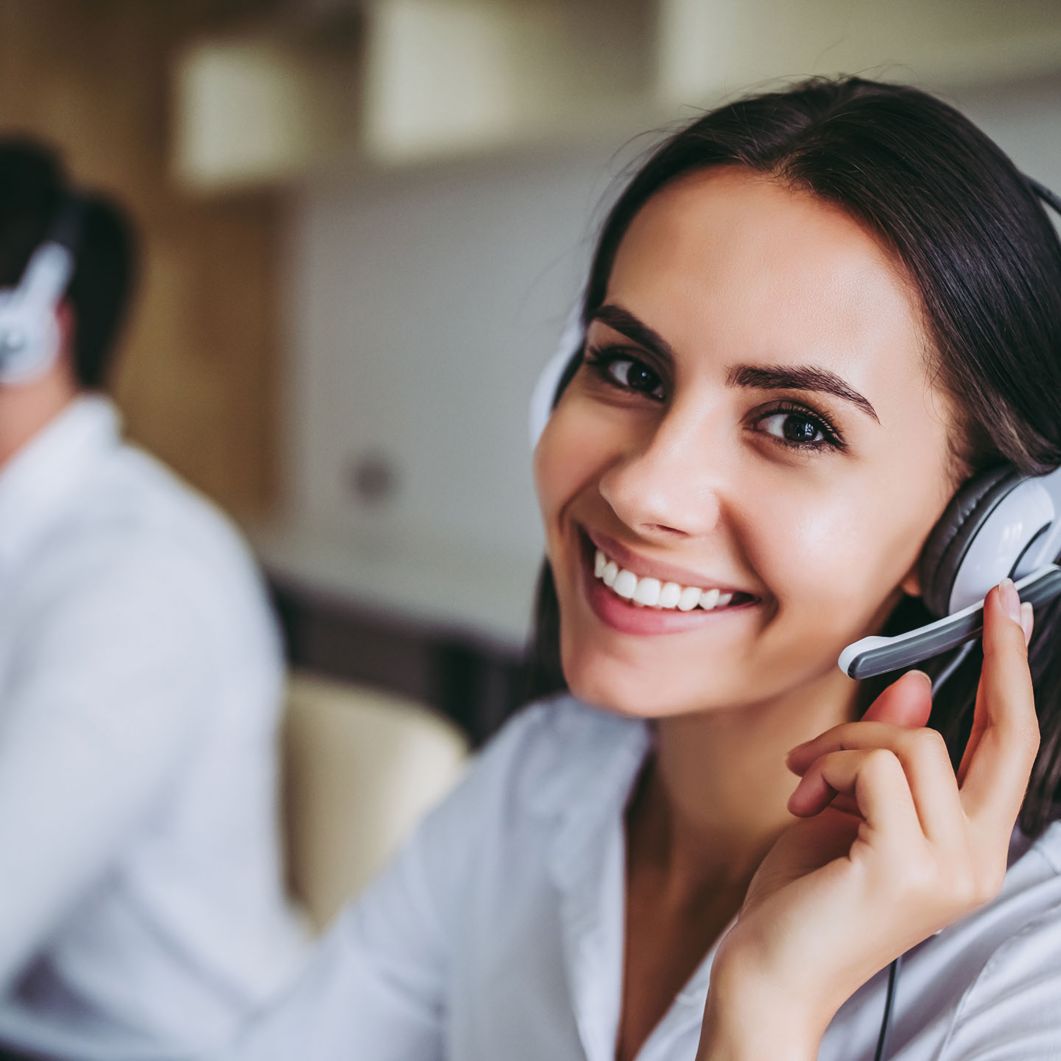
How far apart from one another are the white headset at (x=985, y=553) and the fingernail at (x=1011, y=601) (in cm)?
2

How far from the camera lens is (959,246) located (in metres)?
0.73

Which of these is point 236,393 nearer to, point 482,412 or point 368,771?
point 482,412

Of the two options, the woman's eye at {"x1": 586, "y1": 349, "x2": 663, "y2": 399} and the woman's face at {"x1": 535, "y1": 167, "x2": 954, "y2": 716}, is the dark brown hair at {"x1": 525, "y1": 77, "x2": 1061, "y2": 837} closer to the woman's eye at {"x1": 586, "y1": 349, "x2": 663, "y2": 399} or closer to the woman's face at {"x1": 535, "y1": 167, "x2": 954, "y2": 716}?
the woman's face at {"x1": 535, "y1": 167, "x2": 954, "y2": 716}

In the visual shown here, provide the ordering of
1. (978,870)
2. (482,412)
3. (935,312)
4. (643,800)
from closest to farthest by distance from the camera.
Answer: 1. (978,870)
2. (935,312)
3. (643,800)
4. (482,412)

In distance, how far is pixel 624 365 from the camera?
0.86 m

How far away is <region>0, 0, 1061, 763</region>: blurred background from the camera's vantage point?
2.47 metres

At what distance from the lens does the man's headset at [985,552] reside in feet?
2.35

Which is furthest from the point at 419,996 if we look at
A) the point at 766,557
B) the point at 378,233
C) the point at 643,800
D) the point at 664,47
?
the point at 378,233

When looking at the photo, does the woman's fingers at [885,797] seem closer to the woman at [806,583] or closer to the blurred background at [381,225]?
the woman at [806,583]

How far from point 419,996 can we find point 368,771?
383 millimetres

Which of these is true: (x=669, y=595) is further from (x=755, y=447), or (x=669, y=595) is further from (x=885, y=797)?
(x=885, y=797)

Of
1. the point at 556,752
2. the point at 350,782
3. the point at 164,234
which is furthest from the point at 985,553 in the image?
the point at 164,234

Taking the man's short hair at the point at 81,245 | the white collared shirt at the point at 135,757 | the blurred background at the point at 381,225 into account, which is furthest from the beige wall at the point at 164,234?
the white collared shirt at the point at 135,757

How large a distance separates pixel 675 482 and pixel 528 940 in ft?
1.46
